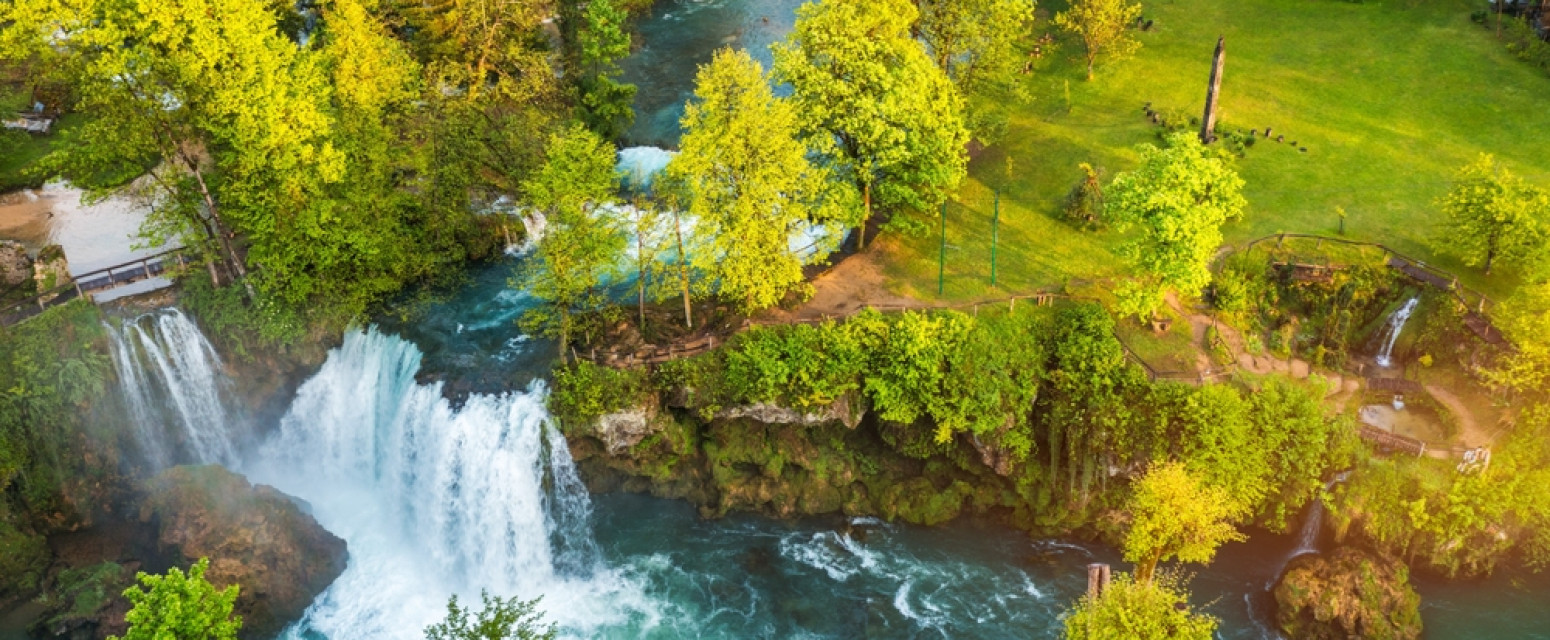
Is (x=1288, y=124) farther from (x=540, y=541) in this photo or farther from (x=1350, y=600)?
(x=540, y=541)

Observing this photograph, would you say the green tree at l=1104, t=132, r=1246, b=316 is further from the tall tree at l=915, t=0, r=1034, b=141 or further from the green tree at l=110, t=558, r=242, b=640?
the green tree at l=110, t=558, r=242, b=640

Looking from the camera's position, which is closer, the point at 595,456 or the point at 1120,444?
the point at 1120,444

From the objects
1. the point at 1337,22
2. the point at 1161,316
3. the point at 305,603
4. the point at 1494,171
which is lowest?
the point at 305,603

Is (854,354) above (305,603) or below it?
above

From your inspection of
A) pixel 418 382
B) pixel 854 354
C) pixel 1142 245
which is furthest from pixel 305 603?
pixel 1142 245

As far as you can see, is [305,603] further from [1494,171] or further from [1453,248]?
[1494,171]

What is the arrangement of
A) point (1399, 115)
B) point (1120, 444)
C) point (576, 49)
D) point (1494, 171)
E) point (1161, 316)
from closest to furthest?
1. point (1120, 444)
2. point (1161, 316)
3. point (1494, 171)
4. point (1399, 115)
5. point (576, 49)

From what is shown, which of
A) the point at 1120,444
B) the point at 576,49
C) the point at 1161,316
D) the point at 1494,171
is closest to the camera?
the point at 1120,444
